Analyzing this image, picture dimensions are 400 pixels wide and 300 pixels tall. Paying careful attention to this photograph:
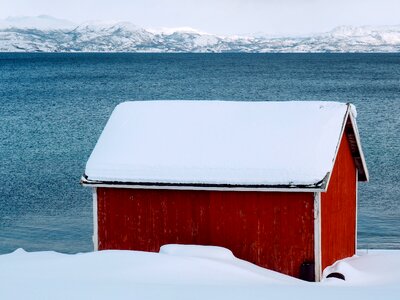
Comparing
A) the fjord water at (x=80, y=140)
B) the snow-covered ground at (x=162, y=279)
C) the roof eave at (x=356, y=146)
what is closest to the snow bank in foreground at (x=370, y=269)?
the snow-covered ground at (x=162, y=279)

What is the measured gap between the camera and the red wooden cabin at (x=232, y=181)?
56.6ft

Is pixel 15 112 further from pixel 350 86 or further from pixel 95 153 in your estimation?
pixel 95 153

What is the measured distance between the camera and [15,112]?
83.1 m

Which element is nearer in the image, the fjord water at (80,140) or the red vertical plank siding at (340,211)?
the red vertical plank siding at (340,211)

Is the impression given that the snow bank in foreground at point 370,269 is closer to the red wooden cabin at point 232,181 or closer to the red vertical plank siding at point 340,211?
the red vertical plank siding at point 340,211

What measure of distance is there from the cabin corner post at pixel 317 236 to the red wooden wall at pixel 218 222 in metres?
0.09

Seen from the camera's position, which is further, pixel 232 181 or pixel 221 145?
pixel 221 145

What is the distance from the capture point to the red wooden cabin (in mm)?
17266

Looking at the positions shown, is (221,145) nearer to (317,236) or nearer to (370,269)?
(317,236)

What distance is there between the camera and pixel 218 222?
58.0 ft

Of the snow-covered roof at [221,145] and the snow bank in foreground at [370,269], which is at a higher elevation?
the snow-covered roof at [221,145]

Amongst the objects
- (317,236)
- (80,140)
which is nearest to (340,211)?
(317,236)

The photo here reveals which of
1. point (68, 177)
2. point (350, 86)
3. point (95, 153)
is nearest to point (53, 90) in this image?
point (350, 86)

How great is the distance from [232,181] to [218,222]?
3.42ft
